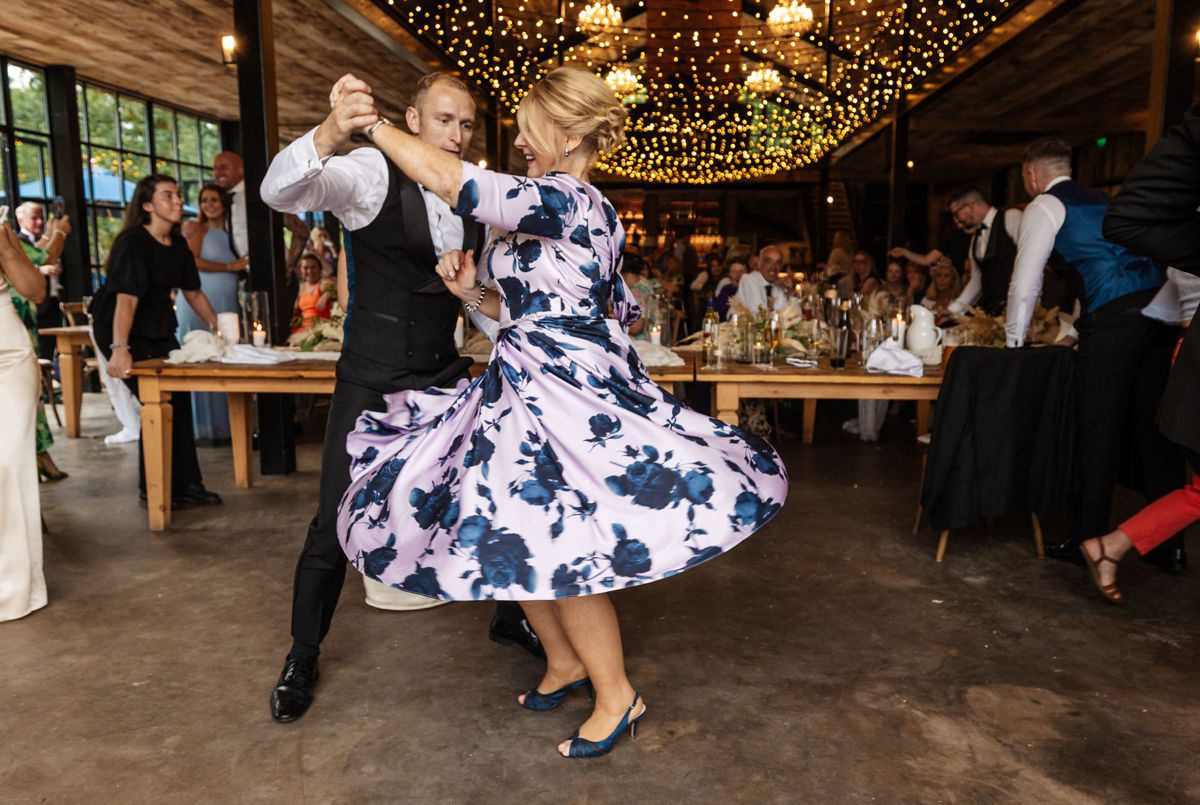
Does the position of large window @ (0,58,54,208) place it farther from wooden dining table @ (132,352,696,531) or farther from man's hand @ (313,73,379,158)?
man's hand @ (313,73,379,158)

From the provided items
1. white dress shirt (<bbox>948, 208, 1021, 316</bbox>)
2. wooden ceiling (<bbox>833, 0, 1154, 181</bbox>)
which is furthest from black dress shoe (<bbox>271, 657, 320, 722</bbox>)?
wooden ceiling (<bbox>833, 0, 1154, 181</bbox>)

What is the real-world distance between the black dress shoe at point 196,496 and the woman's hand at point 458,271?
307 centimetres

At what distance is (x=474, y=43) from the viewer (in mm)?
8023

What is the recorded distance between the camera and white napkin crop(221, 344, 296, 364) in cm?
422

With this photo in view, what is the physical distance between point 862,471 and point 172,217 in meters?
3.85

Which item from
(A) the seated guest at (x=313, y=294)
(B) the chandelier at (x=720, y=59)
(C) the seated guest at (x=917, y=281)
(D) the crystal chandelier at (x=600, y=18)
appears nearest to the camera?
(A) the seated guest at (x=313, y=294)

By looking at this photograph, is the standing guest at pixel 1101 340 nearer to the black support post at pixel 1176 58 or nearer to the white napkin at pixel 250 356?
the black support post at pixel 1176 58

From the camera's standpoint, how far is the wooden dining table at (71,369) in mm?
6980

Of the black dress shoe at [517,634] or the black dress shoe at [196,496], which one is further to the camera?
the black dress shoe at [196,496]

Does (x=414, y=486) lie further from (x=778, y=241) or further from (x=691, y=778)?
(x=778, y=241)

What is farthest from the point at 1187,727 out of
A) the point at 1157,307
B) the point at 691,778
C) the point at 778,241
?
the point at 778,241

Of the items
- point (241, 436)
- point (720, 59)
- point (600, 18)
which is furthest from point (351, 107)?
point (720, 59)

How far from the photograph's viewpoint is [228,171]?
20.7 ft

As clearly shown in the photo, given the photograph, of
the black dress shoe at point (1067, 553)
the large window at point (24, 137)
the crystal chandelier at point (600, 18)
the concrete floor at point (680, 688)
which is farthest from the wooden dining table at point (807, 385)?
the large window at point (24, 137)
